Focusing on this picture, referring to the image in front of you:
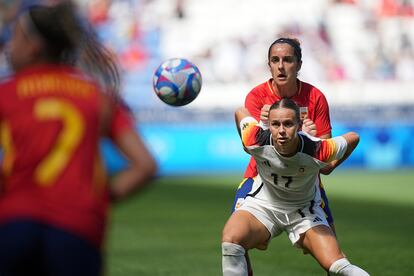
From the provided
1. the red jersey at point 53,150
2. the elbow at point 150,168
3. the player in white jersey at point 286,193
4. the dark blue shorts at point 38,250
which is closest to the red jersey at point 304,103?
the player in white jersey at point 286,193

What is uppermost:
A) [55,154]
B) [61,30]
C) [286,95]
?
[61,30]

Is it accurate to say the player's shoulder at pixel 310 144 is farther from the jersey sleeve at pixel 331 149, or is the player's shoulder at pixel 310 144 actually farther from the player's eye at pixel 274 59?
the player's eye at pixel 274 59

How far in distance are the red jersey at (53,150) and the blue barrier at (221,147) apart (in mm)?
15565

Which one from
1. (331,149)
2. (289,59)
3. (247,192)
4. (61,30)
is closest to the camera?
(61,30)

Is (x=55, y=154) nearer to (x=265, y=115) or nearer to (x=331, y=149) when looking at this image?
(x=331, y=149)

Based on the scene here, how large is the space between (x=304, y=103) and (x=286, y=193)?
27.8 inches

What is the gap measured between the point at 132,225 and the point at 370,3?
15536 mm

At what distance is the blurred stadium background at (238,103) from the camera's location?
37.7 ft

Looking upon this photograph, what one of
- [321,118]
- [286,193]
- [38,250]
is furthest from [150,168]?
[321,118]

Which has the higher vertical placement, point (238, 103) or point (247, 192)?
point (247, 192)

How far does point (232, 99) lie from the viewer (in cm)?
2208

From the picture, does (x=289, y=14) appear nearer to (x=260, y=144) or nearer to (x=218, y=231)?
(x=218, y=231)

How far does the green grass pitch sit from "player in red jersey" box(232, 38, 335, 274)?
3.68ft

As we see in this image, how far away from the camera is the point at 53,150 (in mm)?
3234
